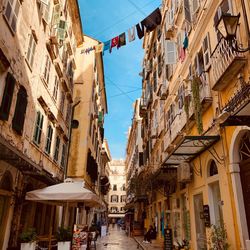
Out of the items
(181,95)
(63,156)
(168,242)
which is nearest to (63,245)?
(168,242)

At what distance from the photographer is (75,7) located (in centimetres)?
2017

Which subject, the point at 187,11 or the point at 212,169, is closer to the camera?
the point at 212,169

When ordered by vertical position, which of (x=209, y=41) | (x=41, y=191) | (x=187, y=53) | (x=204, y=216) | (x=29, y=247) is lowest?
(x=29, y=247)

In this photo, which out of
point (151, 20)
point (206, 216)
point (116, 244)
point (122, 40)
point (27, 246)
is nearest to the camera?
point (27, 246)

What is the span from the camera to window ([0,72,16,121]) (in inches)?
332

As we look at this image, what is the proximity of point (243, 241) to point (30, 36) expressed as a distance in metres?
11.2

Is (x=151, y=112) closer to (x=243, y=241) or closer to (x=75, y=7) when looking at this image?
(x=75, y=7)

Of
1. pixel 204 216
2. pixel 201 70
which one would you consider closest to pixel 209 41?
pixel 201 70

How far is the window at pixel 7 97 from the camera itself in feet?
Answer: 27.6

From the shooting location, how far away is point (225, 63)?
7992mm

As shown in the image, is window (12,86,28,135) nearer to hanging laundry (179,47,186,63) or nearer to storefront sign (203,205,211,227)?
storefront sign (203,205,211,227)

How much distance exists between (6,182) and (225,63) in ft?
28.4

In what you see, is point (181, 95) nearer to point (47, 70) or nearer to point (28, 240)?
point (47, 70)

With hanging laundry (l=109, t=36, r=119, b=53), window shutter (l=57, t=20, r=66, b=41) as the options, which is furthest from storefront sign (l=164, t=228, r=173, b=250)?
window shutter (l=57, t=20, r=66, b=41)
